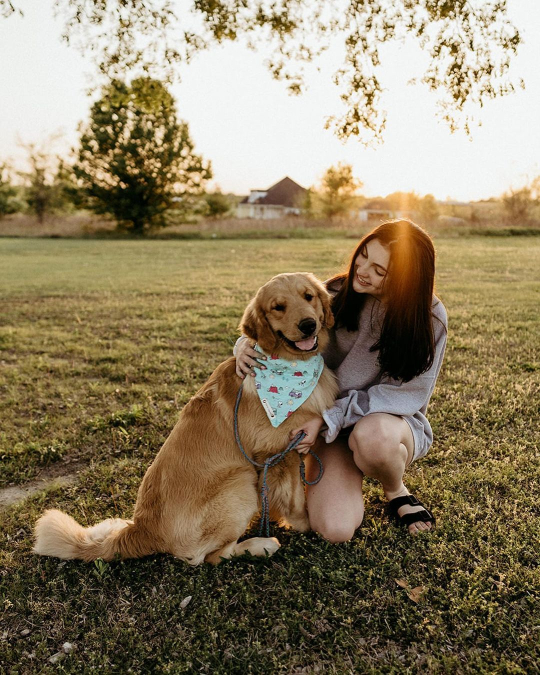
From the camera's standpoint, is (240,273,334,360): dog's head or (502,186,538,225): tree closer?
(240,273,334,360): dog's head

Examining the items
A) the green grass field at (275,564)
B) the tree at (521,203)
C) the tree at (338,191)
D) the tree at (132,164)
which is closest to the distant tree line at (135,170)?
the tree at (132,164)

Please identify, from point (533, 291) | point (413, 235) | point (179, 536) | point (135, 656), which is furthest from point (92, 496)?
point (533, 291)

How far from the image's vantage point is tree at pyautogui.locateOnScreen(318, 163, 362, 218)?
1623 inches

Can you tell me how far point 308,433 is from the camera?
3.00 meters

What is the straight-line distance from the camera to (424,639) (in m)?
2.28

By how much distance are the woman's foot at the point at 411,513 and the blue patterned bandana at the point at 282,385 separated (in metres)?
0.84

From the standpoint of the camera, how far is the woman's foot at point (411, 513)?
2.97 meters

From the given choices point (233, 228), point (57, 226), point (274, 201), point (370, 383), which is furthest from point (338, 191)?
point (370, 383)

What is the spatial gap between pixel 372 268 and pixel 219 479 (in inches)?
58.1

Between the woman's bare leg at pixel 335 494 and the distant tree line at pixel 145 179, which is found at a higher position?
the distant tree line at pixel 145 179

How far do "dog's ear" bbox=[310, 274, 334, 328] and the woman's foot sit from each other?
1119mm

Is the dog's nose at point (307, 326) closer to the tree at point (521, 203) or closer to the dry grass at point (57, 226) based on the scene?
the dry grass at point (57, 226)

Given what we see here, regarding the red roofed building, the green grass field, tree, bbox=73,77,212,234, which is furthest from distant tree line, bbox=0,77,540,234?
the green grass field

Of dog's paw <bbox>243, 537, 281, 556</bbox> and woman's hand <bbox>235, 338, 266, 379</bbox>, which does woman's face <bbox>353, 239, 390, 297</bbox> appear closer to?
woman's hand <bbox>235, 338, 266, 379</bbox>
